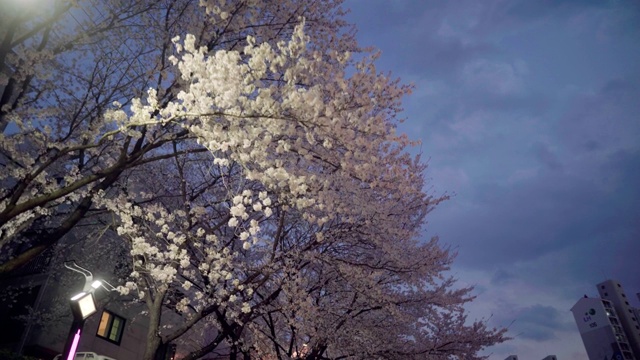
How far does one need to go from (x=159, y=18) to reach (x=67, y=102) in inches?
245

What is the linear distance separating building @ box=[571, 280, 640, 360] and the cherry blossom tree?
80.6 metres

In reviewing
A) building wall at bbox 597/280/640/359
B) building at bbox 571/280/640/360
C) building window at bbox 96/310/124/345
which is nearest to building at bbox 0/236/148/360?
building window at bbox 96/310/124/345

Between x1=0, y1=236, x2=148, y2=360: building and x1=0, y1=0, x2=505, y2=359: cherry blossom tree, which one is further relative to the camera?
x1=0, y1=236, x2=148, y2=360: building

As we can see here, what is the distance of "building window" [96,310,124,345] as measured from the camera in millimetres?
16562

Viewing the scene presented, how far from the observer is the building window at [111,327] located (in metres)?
16.6

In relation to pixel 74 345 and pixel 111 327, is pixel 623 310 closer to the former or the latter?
pixel 111 327

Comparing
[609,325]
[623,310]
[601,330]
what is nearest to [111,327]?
[609,325]

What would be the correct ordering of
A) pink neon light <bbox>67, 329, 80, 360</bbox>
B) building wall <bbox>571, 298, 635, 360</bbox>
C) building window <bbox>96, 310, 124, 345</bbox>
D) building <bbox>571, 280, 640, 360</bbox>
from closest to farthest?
pink neon light <bbox>67, 329, 80, 360</bbox>
building window <bbox>96, 310, 124, 345</bbox>
building wall <bbox>571, 298, 635, 360</bbox>
building <bbox>571, 280, 640, 360</bbox>

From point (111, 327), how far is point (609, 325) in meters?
90.1

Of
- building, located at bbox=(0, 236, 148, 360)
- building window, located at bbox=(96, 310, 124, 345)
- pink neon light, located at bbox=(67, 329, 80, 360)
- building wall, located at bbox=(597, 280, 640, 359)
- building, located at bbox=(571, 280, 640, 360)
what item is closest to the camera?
pink neon light, located at bbox=(67, 329, 80, 360)

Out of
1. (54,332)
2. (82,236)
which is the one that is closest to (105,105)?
(82,236)

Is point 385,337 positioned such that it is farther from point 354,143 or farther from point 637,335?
point 637,335

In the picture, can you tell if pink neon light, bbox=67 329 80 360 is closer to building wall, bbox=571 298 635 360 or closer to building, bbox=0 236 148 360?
building, bbox=0 236 148 360

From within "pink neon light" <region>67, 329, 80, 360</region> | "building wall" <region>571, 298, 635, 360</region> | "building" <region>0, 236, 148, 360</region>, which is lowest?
"pink neon light" <region>67, 329, 80, 360</region>
